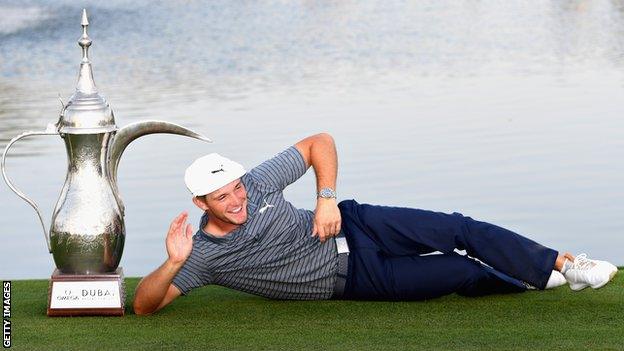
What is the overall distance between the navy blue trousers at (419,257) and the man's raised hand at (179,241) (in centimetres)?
67

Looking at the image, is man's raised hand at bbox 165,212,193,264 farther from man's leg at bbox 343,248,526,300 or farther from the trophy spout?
man's leg at bbox 343,248,526,300

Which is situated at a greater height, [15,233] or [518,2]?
[518,2]

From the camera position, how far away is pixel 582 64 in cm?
1722

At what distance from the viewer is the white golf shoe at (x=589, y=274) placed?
5.89m

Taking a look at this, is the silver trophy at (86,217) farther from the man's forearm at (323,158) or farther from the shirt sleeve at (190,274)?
the man's forearm at (323,158)

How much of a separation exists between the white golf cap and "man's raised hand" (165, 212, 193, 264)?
0.11 m

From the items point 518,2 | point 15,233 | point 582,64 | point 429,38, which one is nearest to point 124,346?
point 15,233

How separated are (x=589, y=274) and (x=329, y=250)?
36.1 inches

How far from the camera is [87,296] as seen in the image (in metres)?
5.96

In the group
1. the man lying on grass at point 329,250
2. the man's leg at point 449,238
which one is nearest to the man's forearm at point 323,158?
the man lying on grass at point 329,250

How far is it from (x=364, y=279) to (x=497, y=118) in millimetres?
7046

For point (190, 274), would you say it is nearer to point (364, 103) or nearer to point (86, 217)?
point (86, 217)

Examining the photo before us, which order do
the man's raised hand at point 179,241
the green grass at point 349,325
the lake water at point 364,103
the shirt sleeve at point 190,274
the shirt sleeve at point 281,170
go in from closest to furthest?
1. the green grass at point 349,325
2. the man's raised hand at point 179,241
3. the shirt sleeve at point 190,274
4. the shirt sleeve at point 281,170
5. the lake water at point 364,103

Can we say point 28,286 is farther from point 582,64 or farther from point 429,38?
point 429,38
